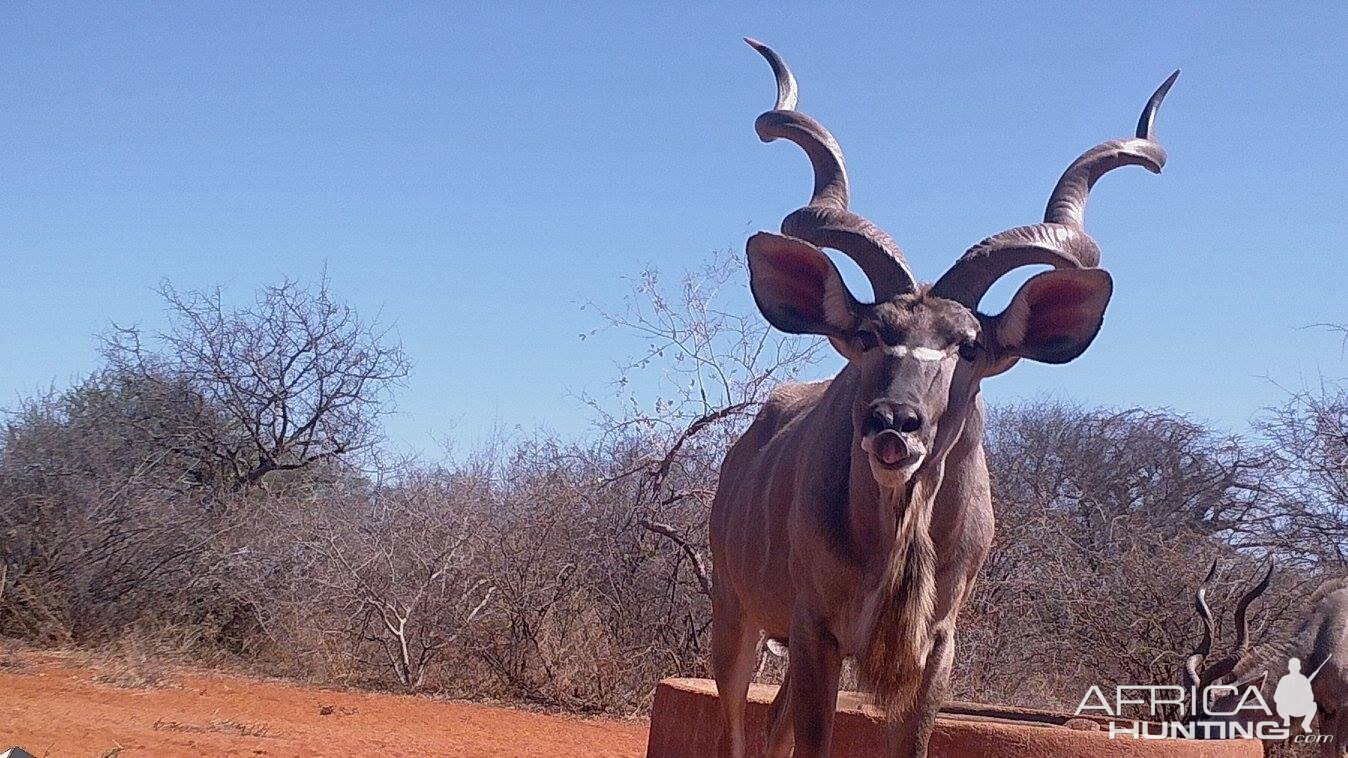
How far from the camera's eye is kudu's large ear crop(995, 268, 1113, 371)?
12.1 ft

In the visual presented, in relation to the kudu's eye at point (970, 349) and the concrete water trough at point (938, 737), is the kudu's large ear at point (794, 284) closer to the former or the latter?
the kudu's eye at point (970, 349)

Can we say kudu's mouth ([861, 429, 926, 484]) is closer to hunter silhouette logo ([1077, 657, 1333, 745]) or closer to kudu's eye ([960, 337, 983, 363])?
kudu's eye ([960, 337, 983, 363])

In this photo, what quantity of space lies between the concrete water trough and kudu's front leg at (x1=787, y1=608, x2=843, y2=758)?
170 cm

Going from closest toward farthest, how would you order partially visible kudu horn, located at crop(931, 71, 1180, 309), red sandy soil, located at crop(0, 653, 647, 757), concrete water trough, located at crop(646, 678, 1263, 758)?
partially visible kudu horn, located at crop(931, 71, 1180, 309) → concrete water trough, located at crop(646, 678, 1263, 758) → red sandy soil, located at crop(0, 653, 647, 757)

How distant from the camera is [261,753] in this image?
24.1ft

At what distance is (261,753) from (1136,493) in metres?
14.2

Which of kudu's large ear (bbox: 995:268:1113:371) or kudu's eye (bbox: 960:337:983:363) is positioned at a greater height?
kudu's large ear (bbox: 995:268:1113:371)

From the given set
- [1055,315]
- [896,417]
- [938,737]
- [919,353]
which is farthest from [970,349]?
[938,737]

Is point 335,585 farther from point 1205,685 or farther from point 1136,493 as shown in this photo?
point 1136,493

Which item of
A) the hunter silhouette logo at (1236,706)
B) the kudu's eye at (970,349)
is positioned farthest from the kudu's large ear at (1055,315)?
the hunter silhouette logo at (1236,706)

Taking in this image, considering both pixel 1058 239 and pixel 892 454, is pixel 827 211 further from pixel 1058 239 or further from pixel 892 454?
pixel 892 454

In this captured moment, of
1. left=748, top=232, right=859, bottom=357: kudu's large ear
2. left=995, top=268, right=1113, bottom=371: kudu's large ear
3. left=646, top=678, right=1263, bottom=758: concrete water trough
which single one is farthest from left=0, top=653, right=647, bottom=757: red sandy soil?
left=995, top=268, right=1113, bottom=371: kudu's large ear

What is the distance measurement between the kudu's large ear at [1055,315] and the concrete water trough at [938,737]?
2398 millimetres

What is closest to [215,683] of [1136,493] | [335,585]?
[335,585]
